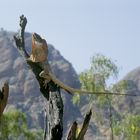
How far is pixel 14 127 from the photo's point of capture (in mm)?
22094

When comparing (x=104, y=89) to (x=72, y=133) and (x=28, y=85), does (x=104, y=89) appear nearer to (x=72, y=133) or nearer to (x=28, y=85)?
(x=72, y=133)

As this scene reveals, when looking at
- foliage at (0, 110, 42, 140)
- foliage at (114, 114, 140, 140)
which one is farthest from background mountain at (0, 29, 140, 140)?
foliage at (0, 110, 42, 140)

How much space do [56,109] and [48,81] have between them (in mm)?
240

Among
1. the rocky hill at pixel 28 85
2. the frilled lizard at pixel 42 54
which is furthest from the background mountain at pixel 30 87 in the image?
the frilled lizard at pixel 42 54

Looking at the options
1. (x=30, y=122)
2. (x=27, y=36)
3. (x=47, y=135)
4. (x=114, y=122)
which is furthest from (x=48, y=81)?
(x=27, y=36)

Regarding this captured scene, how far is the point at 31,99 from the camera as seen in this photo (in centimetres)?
10031

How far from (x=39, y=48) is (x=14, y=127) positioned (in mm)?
18796

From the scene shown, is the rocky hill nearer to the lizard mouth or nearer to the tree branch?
the tree branch

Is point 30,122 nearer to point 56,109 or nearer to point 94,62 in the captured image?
point 94,62

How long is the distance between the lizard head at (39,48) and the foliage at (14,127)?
18.3 metres

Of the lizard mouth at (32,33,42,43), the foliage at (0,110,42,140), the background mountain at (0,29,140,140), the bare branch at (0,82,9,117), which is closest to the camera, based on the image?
the bare branch at (0,82,9,117)

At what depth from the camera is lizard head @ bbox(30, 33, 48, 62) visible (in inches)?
144

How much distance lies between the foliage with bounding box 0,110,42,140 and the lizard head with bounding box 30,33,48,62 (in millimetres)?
18275

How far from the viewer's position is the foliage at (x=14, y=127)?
21.8m
